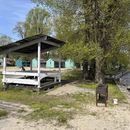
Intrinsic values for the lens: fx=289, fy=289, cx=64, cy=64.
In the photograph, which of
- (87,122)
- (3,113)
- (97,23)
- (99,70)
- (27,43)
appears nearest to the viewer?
(87,122)

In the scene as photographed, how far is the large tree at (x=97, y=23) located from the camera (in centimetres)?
1919

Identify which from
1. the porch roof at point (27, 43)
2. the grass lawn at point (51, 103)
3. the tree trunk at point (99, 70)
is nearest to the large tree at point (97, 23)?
the tree trunk at point (99, 70)

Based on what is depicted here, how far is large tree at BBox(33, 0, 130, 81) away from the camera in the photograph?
19.2 meters

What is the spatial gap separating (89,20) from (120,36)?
2450 mm

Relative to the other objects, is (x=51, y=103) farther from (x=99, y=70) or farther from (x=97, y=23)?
(x=97, y=23)

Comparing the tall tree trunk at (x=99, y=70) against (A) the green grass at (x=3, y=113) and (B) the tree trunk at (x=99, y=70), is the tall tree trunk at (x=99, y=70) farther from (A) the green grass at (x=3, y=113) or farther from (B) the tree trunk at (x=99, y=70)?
(A) the green grass at (x=3, y=113)

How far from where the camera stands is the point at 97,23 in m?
19.9

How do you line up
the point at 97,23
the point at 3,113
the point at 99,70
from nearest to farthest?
the point at 3,113 < the point at 97,23 < the point at 99,70

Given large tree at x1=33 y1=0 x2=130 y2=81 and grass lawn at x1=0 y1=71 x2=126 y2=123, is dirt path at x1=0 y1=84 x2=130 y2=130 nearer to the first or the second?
grass lawn at x1=0 y1=71 x2=126 y2=123

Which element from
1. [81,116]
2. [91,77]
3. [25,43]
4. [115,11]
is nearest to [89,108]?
[81,116]

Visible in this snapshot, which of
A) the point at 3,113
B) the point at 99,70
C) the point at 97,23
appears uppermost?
the point at 97,23

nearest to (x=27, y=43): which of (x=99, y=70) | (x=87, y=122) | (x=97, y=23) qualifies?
(x=97, y=23)

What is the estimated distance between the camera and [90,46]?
63.8 feet

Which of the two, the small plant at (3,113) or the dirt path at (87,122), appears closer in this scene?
Result: the dirt path at (87,122)
